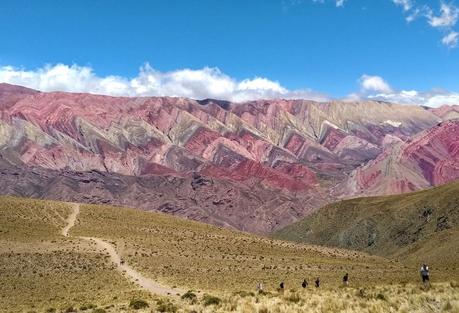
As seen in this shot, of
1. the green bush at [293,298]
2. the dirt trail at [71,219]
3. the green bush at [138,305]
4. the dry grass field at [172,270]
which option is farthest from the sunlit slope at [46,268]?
the green bush at [293,298]

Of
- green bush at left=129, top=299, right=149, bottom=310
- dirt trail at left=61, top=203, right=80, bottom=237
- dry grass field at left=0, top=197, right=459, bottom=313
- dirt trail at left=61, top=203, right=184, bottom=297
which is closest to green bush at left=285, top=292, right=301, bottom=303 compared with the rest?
dry grass field at left=0, top=197, right=459, bottom=313

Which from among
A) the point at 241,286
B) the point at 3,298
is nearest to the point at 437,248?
the point at 241,286

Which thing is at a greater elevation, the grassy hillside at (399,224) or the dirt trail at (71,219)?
the grassy hillside at (399,224)

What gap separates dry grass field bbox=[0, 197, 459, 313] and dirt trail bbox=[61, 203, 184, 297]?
985 mm

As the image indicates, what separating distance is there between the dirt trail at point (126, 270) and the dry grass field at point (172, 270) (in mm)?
985

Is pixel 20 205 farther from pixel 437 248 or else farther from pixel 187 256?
pixel 437 248

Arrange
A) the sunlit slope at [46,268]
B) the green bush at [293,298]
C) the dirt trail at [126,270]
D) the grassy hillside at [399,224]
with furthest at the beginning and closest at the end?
the grassy hillside at [399,224] < the dirt trail at [126,270] < the sunlit slope at [46,268] < the green bush at [293,298]

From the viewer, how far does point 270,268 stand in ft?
229

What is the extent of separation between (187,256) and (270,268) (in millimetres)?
13691

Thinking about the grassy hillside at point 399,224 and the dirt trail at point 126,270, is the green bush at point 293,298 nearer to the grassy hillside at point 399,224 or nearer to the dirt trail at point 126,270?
the dirt trail at point 126,270

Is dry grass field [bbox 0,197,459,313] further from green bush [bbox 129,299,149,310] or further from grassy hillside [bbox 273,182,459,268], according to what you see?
grassy hillside [bbox 273,182,459,268]

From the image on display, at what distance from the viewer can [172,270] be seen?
65.4m

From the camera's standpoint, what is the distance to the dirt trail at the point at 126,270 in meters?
47.2

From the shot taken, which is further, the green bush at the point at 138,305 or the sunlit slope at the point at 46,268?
the sunlit slope at the point at 46,268
